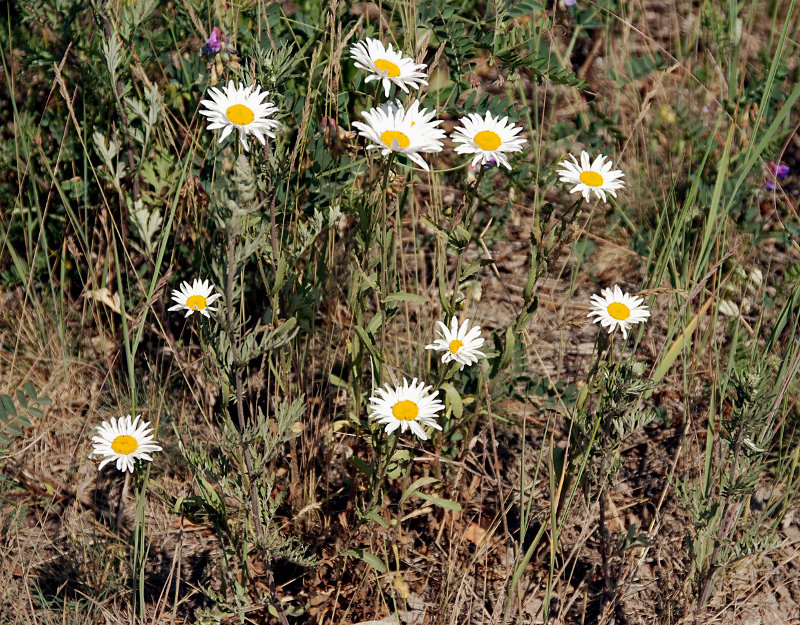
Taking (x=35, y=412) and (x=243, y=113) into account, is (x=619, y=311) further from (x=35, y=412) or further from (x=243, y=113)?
(x=35, y=412)

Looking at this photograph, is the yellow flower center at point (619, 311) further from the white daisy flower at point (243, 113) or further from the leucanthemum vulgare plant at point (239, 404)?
the white daisy flower at point (243, 113)

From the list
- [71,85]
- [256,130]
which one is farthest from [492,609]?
[71,85]

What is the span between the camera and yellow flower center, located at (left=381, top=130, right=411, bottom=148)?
1645 mm

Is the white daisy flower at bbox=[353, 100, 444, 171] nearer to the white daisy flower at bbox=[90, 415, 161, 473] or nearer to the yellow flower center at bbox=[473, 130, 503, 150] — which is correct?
the yellow flower center at bbox=[473, 130, 503, 150]

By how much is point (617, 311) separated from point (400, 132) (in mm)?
667

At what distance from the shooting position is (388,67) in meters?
1.80

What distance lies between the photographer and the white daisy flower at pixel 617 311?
189 centimetres

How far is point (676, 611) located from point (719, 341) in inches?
34.2

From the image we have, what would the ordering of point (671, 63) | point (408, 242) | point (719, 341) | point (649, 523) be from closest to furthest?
point (649, 523) → point (719, 341) → point (408, 242) → point (671, 63)

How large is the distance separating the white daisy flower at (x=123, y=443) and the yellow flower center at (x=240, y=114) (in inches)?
26.5

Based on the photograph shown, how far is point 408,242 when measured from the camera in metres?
2.86

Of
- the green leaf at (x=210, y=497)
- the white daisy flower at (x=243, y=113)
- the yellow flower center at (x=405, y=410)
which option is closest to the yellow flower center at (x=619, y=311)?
the yellow flower center at (x=405, y=410)

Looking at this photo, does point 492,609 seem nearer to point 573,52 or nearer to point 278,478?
point 278,478

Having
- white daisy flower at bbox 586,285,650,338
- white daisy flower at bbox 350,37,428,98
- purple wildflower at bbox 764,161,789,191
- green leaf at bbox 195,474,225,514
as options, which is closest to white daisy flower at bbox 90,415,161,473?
green leaf at bbox 195,474,225,514
